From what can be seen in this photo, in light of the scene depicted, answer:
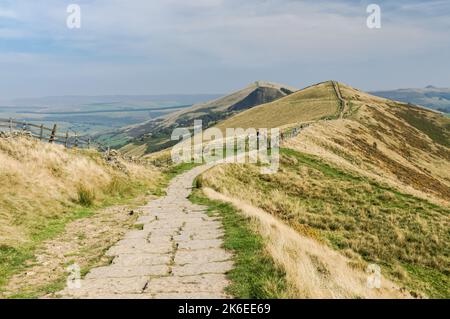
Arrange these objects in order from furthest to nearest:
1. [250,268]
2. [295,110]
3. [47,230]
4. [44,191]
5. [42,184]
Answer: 1. [295,110]
2. [42,184]
3. [44,191]
4. [47,230]
5. [250,268]

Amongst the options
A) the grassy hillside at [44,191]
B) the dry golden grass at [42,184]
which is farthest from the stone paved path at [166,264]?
the dry golden grass at [42,184]

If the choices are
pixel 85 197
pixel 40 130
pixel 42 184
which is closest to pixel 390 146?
pixel 40 130

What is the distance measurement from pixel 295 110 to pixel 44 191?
370 feet

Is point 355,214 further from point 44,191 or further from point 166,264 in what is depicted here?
point 44,191

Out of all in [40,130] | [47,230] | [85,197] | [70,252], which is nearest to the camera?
[70,252]

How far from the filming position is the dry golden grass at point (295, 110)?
111994 mm

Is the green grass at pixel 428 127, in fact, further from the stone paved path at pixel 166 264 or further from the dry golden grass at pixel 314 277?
the dry golden grass at pixel 314 277

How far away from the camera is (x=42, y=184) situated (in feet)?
64.5

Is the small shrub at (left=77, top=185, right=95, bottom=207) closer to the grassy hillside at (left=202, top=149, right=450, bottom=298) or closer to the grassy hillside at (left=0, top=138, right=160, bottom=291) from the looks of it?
the grassy hillside at (left=0, top=138, right=160, bottom=291)

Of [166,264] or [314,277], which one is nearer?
[314,277]

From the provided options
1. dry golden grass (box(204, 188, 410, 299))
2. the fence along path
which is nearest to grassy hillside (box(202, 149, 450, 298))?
dry golden grass (box(204, 188, 410, 299))

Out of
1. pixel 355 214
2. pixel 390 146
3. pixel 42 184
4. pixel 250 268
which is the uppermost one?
pixel 42 184
